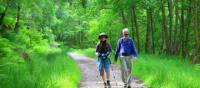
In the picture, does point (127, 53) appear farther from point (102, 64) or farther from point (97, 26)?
point (97, 26)

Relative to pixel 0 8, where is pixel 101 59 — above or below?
below

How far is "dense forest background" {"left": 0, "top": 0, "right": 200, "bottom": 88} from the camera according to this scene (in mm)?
15100

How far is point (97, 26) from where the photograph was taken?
157ft

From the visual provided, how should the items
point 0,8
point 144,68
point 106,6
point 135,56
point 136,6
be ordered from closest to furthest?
point 135,56 → point 0,8 → point 144,68 → point 136,6 → point 106,6

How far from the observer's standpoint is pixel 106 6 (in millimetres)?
39000

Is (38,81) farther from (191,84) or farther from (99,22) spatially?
(99,22)

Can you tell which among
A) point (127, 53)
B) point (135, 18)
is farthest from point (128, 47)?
point (135, 18)

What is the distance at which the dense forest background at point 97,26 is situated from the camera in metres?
15.1

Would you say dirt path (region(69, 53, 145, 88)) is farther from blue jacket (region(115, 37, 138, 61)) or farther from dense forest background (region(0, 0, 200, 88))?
blue jacket (region(115, 37, 138, 61))

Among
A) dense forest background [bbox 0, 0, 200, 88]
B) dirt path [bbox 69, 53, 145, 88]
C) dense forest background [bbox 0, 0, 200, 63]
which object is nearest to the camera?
dense forest background [bbox 0, 0, 200, 88]

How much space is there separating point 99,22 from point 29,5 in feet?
87.1

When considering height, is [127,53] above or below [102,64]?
above

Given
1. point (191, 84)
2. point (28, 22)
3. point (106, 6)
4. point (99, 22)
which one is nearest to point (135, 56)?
point (191, 84)

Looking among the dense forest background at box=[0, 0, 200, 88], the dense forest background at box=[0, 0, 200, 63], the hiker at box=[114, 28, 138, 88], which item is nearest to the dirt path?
the dense forest background at box=[0, 0, 200, 88]
